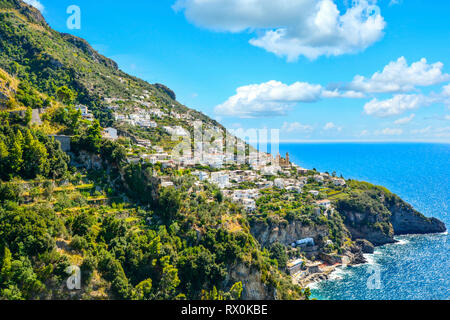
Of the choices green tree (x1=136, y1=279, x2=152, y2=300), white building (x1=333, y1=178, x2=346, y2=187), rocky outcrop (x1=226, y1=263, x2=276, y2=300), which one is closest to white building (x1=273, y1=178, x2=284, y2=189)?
white building (x1=333, y1=178, x2=346, y2=187)

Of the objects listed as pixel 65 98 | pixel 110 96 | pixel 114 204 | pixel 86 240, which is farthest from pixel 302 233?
pixel 110 96

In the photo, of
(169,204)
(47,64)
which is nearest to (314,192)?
(169,204)

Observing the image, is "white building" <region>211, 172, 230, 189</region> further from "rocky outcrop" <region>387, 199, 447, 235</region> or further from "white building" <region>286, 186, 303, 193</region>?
"rocky outcrop" <region>387, 199, 447, 235</region>
